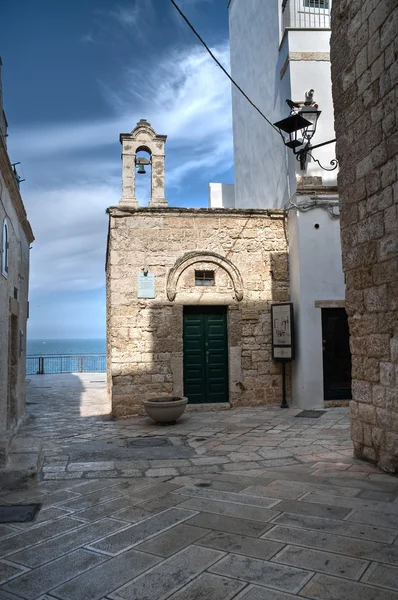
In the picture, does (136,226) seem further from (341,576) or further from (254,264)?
(341,576)

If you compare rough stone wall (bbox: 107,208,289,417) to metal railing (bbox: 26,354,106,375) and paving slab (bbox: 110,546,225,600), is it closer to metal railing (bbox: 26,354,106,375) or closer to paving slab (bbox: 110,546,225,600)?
paving slab (bbox: 110,546,225,600)

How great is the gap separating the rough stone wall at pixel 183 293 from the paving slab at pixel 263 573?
6325mm

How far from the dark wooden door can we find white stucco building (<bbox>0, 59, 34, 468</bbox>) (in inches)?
216

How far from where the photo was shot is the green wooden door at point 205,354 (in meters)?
9.27

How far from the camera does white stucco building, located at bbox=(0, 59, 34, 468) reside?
17.7ft

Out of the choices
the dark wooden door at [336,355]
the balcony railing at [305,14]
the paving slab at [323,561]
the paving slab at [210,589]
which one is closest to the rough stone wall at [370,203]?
the paving slab at [323,561]

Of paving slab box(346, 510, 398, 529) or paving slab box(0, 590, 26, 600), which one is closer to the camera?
paving slab box(0, 590, 26, 600)

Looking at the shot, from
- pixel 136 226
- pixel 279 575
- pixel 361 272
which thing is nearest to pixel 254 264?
pixel 136 226

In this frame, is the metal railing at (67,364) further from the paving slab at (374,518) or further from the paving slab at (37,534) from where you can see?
the paving slab at (374,518)

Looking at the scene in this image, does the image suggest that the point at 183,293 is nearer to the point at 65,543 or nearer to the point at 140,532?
the point at 140,532

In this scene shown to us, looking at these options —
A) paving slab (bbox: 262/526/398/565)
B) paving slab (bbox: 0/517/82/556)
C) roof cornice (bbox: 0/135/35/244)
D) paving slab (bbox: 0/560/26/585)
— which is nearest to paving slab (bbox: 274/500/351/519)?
paving slab (bbox: 262/526/398/565)

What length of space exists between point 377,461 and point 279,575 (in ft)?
8.34

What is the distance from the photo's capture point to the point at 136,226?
9094 mm

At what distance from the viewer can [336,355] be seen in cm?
898
